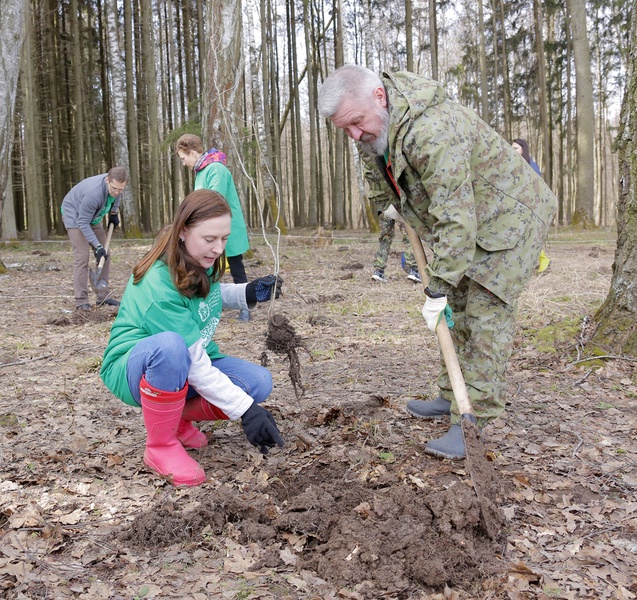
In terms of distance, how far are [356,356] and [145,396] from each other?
8.48 ft

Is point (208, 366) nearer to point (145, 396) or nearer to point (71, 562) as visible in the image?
point (145, 396)

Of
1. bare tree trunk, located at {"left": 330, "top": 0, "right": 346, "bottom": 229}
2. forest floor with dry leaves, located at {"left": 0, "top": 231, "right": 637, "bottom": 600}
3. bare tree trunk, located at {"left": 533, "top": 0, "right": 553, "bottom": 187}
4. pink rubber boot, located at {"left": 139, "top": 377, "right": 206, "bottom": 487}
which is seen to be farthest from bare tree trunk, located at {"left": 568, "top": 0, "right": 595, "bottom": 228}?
pink rubber boot, located at {"left": 139, "top": 377, "right": 206, "bottom": 487}

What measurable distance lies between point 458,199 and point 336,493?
4.71 ft

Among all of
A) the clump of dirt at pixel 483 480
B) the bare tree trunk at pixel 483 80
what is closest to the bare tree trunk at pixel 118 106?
the bare tree trunk at pixel 483 80

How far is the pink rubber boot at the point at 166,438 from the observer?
108 inches

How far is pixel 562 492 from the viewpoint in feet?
9.08

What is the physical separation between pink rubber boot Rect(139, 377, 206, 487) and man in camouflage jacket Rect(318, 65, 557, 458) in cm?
122

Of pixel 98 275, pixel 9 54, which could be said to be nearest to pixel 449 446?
pixel 98 275

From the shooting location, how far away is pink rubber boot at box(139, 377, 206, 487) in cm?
275

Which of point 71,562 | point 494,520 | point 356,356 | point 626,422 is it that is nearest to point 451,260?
point 494,520

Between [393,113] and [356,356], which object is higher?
[393,113]

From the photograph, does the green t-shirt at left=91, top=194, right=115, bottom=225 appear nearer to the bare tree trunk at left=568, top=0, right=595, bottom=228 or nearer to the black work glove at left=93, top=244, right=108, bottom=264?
the black work glove at left=93, top=244, right=108, bottom=264

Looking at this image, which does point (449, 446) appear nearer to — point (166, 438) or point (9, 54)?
point (166, 438)

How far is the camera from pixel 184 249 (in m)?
2.87
